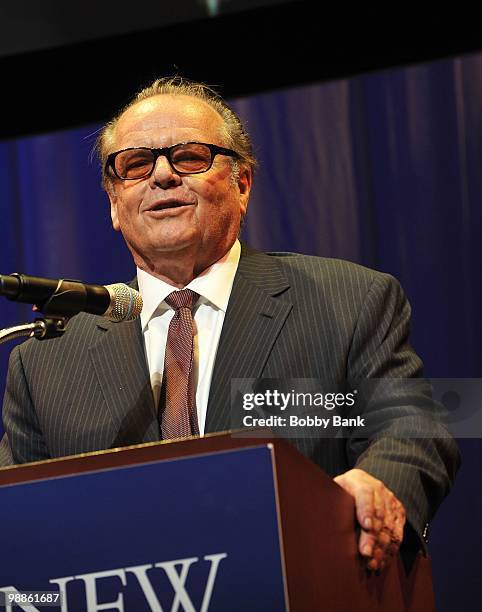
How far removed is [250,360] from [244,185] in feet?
1.89

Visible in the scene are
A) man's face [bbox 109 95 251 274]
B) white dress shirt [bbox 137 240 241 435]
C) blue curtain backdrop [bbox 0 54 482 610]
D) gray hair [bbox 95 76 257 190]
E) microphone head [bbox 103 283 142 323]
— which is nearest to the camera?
microphone head [bbox 103 283 142 323]

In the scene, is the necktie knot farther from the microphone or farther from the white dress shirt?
the microphone

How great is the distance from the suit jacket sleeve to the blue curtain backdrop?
641 mm

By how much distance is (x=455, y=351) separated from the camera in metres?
2.85

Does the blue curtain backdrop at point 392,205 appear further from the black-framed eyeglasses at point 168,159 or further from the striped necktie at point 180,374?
the striped necktie at point 180,374

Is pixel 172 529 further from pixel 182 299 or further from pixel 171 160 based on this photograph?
pixel 171 160

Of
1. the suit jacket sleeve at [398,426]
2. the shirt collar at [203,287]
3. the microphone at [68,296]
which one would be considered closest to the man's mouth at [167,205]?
the shirt collar at [203,287]

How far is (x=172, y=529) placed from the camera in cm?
130

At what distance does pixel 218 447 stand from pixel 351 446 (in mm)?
802

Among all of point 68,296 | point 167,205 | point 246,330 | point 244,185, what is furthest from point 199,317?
point 68,296

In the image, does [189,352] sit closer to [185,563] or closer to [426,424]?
[426,424]

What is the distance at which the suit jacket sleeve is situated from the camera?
1.82 meters

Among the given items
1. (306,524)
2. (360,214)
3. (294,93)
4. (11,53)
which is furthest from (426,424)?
(11,53)

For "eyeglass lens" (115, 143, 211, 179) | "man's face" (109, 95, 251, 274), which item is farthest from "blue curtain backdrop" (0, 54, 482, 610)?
"eyeglass lens" (115, 143, 211, 179)
